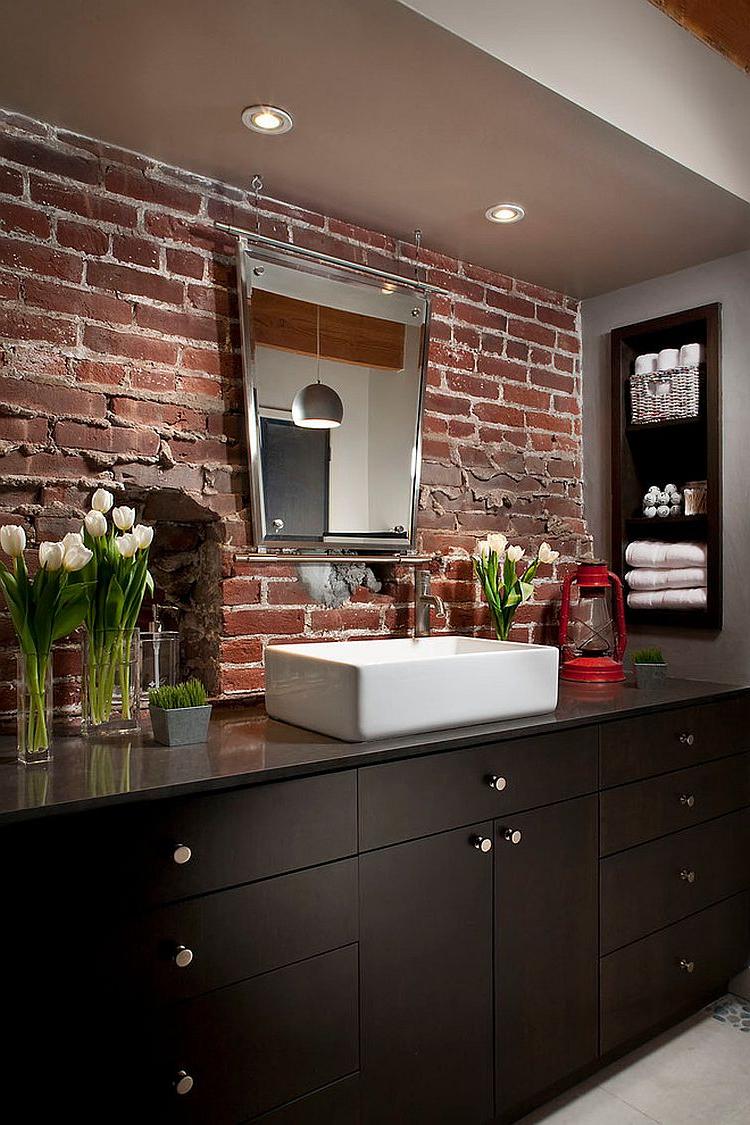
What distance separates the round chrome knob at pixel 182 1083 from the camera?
1387mm

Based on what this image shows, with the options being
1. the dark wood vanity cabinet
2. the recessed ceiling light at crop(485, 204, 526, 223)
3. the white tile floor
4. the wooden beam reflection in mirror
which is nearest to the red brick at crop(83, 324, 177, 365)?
the wooden beam reflection in mirror

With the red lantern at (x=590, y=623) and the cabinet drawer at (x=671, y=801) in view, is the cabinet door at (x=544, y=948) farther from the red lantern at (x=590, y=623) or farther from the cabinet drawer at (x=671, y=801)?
the red lantern at (x=590, y=623)

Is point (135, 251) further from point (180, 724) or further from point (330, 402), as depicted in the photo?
point (180, 724)

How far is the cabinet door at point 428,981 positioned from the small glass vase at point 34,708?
2.11 feet

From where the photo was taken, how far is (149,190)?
199cm

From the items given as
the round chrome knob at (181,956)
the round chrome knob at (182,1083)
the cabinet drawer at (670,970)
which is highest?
the round chrome knob at (181,956)

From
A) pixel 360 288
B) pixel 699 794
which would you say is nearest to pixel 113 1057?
pixel 699 794

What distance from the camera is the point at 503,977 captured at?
1.86m

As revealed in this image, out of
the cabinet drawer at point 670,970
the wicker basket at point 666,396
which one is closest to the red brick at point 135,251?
the wicker basket at point 666,396

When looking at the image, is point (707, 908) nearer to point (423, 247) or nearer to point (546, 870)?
point (546, 870)

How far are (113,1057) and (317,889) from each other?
419mm

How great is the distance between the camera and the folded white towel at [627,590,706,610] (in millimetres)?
2637

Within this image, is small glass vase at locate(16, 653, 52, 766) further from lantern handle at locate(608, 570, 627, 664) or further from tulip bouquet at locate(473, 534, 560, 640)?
lantern handle at locate(608, 570, 627, 664)

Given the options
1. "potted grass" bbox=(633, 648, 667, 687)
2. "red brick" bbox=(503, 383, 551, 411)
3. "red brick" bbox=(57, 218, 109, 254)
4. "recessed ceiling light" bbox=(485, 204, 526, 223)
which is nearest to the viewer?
"red brick" bbox=(57, 218, 109, 254)
